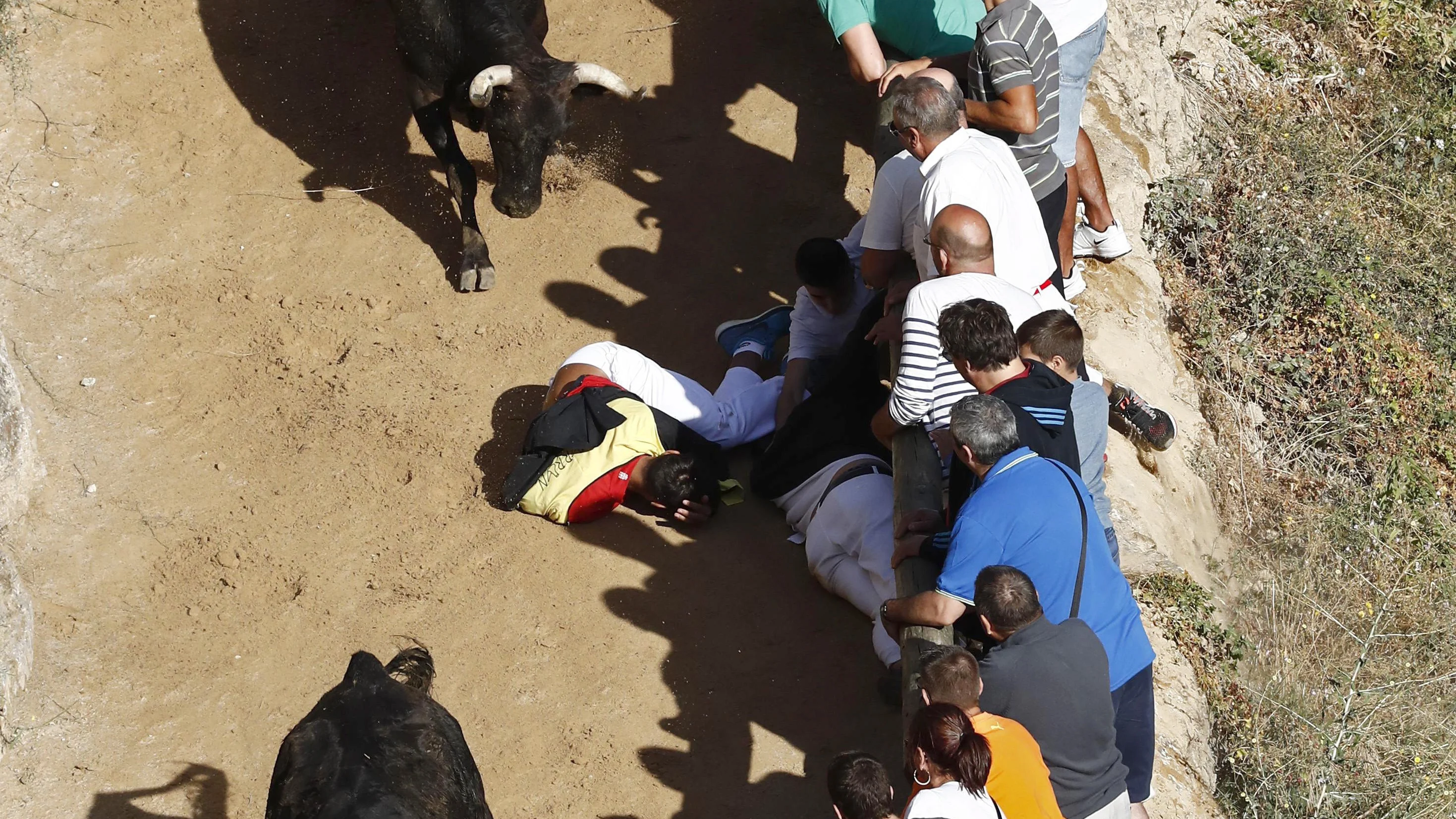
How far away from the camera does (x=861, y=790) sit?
323cm

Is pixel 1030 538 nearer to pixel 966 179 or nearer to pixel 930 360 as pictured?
pixel 930 360

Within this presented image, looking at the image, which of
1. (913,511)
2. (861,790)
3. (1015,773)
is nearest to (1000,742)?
(1015,773)

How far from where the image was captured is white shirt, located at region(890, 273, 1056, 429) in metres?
4.37

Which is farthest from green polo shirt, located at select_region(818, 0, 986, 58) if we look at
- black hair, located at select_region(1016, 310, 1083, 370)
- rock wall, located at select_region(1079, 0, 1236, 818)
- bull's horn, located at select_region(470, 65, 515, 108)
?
black hair, located at select_region(1016, 310, 1083, 370)

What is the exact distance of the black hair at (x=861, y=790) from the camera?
10.5 feet

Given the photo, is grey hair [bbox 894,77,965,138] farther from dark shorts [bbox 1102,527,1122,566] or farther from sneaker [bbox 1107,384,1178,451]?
sneaker [bbox 1107,384,1178,451]

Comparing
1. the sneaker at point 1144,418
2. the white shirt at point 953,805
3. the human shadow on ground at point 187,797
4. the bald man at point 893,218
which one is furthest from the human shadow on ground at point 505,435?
the white shirt at point 953,805

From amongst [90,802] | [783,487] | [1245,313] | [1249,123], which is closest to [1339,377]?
[1245,313]

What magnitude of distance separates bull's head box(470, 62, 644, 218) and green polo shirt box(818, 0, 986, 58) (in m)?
1.43

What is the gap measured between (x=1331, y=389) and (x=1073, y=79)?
3174 mm

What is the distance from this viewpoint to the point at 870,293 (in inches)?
233

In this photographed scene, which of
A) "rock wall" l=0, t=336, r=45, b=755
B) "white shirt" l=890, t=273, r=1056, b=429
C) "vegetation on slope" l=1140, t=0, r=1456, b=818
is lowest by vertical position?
"rock wall" l=0, t=336, r=45, b=755

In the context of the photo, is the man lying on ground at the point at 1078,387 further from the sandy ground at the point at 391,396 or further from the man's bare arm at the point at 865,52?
the man's bare arm at the point at 865,52

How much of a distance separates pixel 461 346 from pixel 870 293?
223cm
